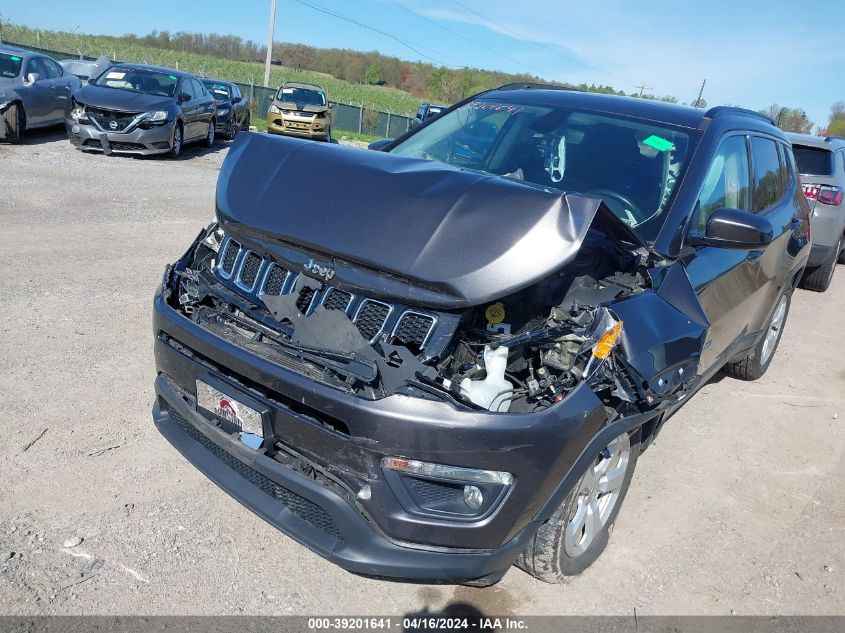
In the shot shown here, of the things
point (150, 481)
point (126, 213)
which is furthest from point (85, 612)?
point (126, 213)

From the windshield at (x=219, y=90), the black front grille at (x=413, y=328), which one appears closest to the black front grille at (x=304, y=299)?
the black front grille at (x=413, y=328)

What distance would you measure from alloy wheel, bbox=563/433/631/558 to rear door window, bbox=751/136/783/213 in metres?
2.10

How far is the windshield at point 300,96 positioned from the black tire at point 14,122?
31.0ft

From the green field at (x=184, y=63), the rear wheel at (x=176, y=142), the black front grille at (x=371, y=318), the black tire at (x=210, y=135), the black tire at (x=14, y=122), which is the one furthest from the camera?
the green field at (x=184, y=63)

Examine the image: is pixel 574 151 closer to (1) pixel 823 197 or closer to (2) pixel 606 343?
(2) pixel 606 343

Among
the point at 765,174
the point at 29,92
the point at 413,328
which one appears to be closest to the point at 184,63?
the point at 29,92

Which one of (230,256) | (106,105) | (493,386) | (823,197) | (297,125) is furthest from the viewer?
(297,125)

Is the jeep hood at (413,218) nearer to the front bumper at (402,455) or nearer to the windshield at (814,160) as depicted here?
the front bumper at (402,455)

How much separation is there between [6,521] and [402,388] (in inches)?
69.7

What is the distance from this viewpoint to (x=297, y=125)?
20.3 m

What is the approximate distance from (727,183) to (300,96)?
1904 centimetres

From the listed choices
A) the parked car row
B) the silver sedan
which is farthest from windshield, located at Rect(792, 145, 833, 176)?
the silver sedan

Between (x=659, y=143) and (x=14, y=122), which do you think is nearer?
(x=659, y=143)

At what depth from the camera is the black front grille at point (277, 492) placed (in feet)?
8.03
